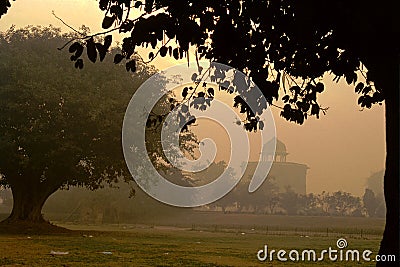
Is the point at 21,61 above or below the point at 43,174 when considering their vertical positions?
above

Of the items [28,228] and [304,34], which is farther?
[28,228]

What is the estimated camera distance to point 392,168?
7.59 meters

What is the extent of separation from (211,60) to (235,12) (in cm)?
363

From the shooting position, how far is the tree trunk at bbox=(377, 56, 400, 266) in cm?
753

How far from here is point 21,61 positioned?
3562 centimetres

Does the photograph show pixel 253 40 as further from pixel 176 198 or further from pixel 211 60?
pixel 176 198

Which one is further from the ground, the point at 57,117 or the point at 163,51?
the point at 57,117

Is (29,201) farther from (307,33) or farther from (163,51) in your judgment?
(307,33)

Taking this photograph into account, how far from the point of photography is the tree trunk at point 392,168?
7.53m

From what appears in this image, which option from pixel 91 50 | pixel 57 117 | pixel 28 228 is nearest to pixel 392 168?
pixel 91 50

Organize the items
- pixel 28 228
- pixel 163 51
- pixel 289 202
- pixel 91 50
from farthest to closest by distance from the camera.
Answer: pixel 289 202
pixel 28 228
pixel 163 51
pixel 91 50

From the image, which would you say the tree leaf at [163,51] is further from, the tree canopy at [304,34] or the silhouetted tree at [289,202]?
the silhouetted tree at [289,202]

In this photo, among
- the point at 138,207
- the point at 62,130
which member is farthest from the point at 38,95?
the point at 138,207

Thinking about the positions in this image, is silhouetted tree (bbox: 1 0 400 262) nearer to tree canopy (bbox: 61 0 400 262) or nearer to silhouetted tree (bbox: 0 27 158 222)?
tree canopy (bbox: 61 0 400 262)
